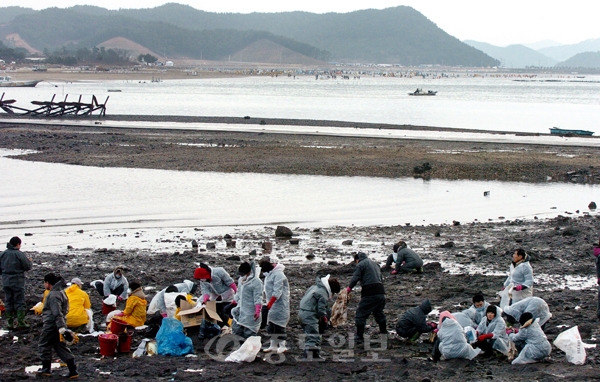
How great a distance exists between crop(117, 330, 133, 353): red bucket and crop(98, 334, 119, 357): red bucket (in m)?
0.12

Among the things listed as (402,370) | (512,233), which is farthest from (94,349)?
(512,233)

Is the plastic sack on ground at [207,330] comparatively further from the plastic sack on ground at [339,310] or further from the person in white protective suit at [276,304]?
the plastic sack on ground at [339,310]

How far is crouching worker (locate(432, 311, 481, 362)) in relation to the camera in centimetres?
955

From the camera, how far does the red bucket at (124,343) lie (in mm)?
10078

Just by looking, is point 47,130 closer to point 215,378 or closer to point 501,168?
point 501,168

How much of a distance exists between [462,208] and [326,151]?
13.2 meters

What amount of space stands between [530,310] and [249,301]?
4047 mm

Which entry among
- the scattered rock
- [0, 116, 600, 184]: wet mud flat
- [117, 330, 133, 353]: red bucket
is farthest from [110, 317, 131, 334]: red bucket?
[0, 116, 600, 184]: wet mud flat

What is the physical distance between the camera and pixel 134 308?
10891 mm

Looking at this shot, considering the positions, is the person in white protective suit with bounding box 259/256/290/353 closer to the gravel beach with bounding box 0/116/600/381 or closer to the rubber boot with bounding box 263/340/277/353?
the rubber boot with bounding box 263/340/277/353

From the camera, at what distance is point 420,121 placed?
61.6 meters

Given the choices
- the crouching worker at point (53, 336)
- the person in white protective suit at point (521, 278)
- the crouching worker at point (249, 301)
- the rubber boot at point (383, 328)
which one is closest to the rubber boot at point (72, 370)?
the crouching worker at point (53, 336)

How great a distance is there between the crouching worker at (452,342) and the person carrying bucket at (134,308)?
4518mm

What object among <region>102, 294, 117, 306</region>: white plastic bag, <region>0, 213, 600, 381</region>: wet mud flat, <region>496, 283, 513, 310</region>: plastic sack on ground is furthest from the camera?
<region>102, 294, 117, 306</region>: white plastic bag
